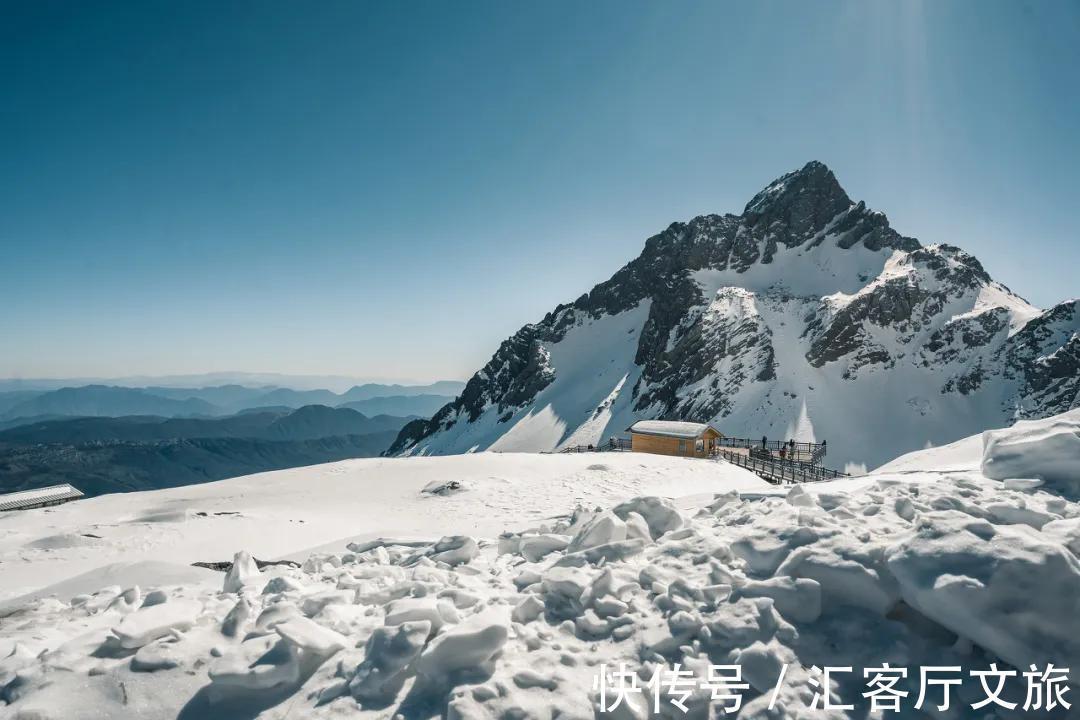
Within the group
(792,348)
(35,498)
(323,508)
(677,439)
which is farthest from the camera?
(792,348)

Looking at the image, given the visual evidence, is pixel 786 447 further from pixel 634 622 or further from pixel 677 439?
pixel 634 622

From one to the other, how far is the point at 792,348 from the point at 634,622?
2471 inches

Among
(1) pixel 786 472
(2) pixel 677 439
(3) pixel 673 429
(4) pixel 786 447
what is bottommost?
(4) pixel 786 447

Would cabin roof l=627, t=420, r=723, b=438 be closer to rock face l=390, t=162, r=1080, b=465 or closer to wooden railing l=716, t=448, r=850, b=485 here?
wooden railing l=716, t=448, r=850, b=485

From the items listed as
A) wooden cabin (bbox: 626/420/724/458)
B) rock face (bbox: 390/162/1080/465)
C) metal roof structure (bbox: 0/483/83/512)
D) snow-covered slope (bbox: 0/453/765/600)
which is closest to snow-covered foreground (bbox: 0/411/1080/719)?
snow-covered slope (bbox: 0/453/765/600)

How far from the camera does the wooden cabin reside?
29594 mm

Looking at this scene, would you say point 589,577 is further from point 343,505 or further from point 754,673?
point 343,505

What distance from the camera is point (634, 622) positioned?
183 inches

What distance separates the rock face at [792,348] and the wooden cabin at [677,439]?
20.5 m

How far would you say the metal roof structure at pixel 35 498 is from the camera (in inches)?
748

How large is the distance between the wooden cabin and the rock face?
20497mm

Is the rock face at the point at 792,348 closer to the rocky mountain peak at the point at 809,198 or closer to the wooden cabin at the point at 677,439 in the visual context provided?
the rocky mountain peak at the point at 809,198

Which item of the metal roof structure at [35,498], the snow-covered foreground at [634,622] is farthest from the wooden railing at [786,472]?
the metal roof structure at [35,498]

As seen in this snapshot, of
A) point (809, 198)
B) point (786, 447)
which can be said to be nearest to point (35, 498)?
point (786, 447)
